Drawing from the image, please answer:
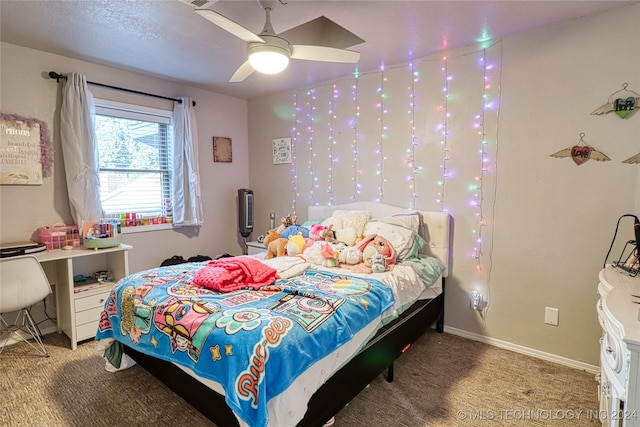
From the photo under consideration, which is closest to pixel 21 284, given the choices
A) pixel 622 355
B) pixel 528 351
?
pixel 622 355

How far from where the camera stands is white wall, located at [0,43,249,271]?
2852 mm

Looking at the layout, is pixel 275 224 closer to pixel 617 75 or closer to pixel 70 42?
pixel 70 42

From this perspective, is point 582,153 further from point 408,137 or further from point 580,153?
point 408,137

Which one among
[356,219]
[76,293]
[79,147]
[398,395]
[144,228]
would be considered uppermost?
[79,147]

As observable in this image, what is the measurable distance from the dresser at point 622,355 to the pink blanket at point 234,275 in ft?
5.54

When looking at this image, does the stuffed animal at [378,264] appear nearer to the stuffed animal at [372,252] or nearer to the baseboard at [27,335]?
the stuffed animal at [372,252]

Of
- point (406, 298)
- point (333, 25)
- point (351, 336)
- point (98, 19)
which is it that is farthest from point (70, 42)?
point (406, 298)

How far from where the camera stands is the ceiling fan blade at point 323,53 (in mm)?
2158

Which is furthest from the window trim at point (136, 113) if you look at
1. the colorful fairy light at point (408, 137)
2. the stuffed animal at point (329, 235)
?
the stuffed animal at point (329, 235)

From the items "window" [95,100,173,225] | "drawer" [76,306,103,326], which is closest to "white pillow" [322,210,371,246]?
"window" [95,100,173,225]

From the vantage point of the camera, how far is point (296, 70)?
3.39m

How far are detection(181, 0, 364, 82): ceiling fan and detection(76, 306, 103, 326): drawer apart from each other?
2.35 m

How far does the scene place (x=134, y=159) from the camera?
12.0 ft

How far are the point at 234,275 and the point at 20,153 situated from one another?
2313 mm
